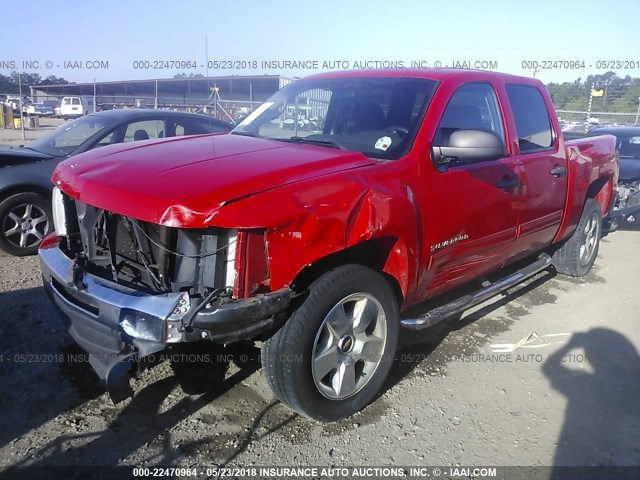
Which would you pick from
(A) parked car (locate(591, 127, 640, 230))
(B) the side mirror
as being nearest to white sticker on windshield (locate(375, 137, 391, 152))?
(B) the side mirror

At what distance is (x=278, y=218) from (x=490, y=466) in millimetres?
1705

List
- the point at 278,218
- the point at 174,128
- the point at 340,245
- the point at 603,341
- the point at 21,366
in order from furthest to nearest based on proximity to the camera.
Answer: the point at 174,128 → the point at 603,341 → the point at 21,366 → the point at 340,245 → the point at 278,218

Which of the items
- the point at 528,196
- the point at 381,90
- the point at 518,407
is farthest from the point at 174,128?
the point at 518,407

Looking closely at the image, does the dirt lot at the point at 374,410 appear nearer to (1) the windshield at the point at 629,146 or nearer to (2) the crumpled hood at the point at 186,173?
(2) the crumpled hood at the point at 186,173

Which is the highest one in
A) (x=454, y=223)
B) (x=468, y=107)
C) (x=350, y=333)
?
(x=468, y=107)

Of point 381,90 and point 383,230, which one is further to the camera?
point 381,90

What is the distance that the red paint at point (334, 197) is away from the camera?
7.88ft

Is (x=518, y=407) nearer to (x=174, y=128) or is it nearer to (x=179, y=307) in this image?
(x=179, y=307)

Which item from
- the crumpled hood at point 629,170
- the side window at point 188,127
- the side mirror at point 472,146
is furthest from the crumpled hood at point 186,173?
the crumpled hood at point 629,170

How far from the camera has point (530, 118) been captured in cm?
431

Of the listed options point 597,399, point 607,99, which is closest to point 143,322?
point 597,399

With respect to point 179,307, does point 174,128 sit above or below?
above

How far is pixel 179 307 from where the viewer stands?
94.5 inches

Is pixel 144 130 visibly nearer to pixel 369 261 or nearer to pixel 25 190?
pixel 25 190
